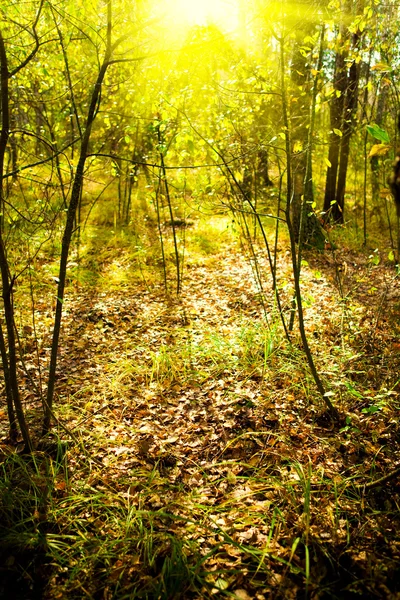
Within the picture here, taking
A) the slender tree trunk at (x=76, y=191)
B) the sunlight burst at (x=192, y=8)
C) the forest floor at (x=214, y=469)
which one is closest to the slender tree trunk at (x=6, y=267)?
the slender tree trunk at (x=76, y=191)

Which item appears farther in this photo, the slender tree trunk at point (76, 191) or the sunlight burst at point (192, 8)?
the sunlight burst at point (192, 8)

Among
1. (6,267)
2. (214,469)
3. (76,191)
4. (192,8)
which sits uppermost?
(192,8)

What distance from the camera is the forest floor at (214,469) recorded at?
1917 millimetres

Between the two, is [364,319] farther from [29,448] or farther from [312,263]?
[29,448]

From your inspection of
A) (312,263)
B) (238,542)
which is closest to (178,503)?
(238,542)

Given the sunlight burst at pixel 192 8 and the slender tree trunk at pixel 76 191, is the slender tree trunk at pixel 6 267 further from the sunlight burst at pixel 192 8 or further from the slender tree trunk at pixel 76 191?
the sunlight burst at pixel 192 8

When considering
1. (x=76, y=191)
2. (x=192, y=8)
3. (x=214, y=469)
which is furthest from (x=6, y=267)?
(x=192, y=8)

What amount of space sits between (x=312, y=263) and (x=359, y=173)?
7.05m

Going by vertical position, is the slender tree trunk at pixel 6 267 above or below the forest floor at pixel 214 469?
above

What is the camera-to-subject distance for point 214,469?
8.54ft

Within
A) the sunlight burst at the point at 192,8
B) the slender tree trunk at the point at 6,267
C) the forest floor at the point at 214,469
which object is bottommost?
the forest floor at the point at 214,469

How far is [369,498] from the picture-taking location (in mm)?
2258

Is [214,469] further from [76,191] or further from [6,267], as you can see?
[76,191]

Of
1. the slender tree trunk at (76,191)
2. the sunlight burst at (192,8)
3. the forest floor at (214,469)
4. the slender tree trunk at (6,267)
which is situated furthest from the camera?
the sunlight burst at (192,8)
